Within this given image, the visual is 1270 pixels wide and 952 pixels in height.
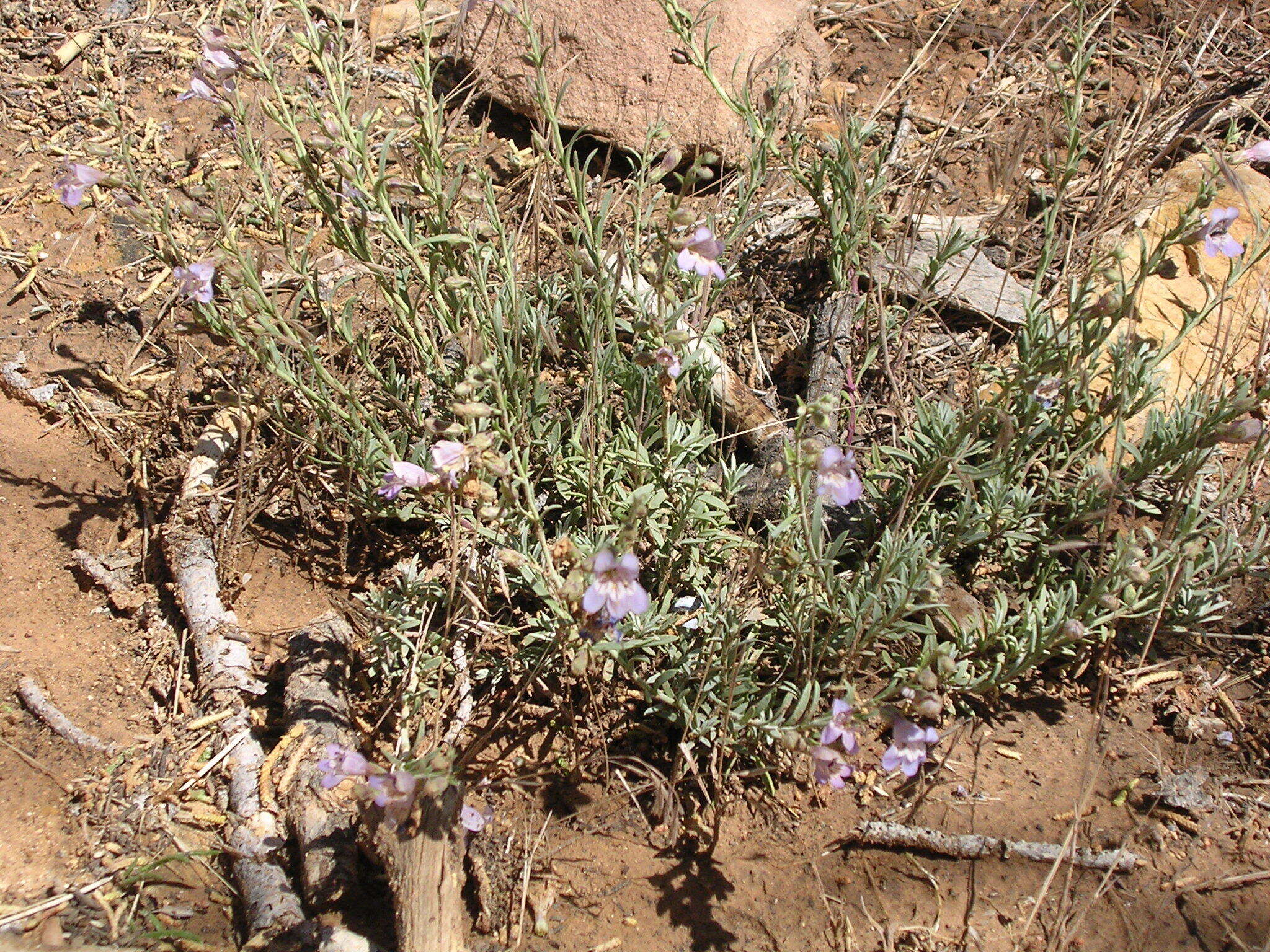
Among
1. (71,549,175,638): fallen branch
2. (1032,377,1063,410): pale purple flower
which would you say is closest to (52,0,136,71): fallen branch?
(71,549,175,638): fallen branch

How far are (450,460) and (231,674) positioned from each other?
1329 millimetres

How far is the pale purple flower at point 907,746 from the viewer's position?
7.39 ft

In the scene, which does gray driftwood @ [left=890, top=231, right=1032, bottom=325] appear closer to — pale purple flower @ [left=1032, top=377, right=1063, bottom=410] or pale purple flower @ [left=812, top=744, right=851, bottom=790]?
pale purple flower @ [left=1032, top=377, right=1063, bottom=410]

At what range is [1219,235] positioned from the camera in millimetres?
2652

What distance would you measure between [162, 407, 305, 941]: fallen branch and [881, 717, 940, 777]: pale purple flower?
5.09 feet

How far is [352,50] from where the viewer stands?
3098 mm

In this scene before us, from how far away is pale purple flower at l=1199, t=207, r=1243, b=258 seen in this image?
258 centimetres

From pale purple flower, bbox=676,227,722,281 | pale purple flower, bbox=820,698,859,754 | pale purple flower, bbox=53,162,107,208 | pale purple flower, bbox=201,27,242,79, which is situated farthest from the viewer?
pale purple flower, bbox=53,162,107,208

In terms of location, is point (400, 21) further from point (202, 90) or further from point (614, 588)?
point (614, 588)

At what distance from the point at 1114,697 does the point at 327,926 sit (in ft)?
7.86

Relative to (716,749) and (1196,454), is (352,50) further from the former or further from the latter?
(1196,454)

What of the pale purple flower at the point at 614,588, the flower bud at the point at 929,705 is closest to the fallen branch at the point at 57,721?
the pale purple flower at the point at 614,588

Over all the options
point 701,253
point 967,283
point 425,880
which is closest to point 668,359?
point 701,253

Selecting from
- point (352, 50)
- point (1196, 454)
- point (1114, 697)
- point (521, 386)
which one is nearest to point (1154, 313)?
point (1196, 454)
